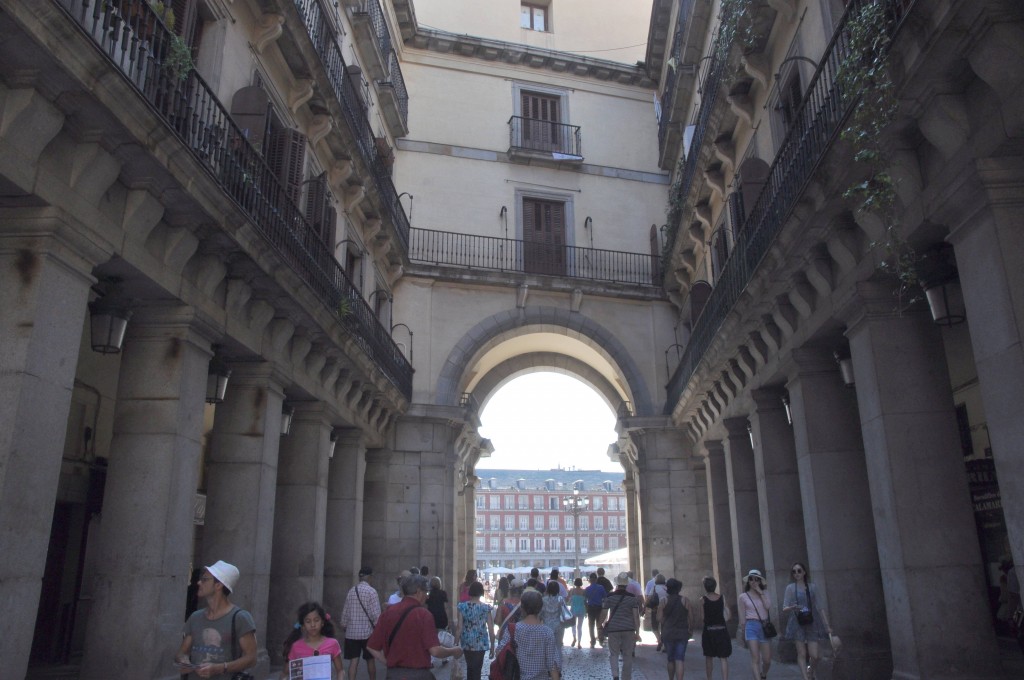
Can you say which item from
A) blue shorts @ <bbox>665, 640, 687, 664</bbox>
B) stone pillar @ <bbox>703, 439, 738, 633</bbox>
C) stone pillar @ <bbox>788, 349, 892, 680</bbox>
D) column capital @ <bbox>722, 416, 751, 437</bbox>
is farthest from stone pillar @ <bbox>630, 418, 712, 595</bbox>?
blue shorts @ <bbox>665, 640, 687, 664</bbox>

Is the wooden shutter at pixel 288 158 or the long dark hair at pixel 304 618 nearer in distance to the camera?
the long dark hair at pixel 304 618

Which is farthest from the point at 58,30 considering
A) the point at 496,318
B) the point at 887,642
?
the point at 496,318

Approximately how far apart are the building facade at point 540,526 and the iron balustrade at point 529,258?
250ft

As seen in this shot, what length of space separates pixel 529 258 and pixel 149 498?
14.8 metres

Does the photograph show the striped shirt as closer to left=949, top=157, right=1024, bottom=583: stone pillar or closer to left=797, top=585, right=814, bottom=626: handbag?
left=797, top=585, right=814, bottom=626: handbag

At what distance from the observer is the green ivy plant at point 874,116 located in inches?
245

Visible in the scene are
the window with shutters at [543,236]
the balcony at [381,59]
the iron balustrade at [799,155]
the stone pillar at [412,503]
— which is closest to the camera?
the iron balustrade at [799,155]

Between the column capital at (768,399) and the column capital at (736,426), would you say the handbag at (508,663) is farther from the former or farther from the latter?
the column capital at (736,426)

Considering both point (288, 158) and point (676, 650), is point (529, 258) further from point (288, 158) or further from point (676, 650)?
point (676, 650)

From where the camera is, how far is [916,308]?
827 centimetres

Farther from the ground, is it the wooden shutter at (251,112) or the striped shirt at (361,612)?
the wooden shutter at (251,112)

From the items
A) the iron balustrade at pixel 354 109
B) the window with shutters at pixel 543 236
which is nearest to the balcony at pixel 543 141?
the window with shutters at pixel 543 236

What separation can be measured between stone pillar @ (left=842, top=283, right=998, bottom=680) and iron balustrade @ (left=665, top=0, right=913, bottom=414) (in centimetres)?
162

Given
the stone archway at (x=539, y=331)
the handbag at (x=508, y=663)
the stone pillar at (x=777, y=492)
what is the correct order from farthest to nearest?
the stone archway at (x=539, y=331), the stone pillar at (x=777, y=492), the handbag at (x=508, y=663)
